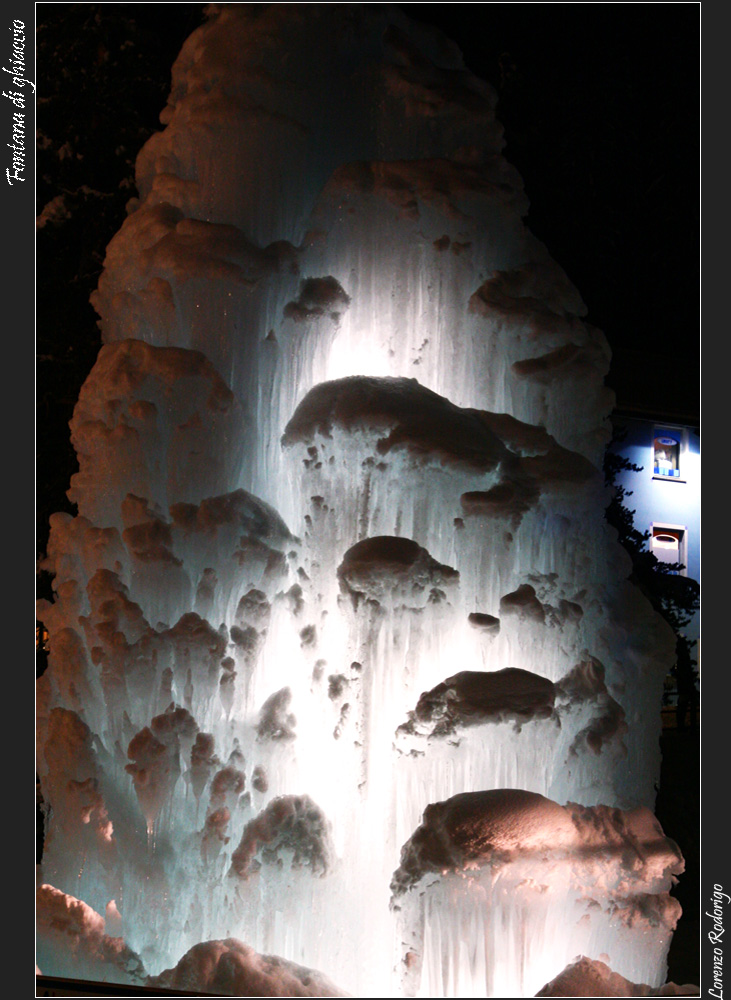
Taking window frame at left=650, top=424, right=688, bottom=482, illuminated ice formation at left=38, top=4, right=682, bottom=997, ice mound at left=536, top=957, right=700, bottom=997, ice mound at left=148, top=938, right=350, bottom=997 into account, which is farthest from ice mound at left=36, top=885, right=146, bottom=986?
window frame at left=650, top=424, right=688, bottom=482

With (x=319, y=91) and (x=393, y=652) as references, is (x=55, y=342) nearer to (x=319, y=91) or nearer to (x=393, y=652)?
(x=319, y=91)

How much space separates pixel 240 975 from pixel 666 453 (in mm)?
16407

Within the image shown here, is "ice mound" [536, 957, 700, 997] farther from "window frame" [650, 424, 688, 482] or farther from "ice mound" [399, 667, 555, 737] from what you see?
"window frame" [650, 424, 688, 482]

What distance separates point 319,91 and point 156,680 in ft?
12.5

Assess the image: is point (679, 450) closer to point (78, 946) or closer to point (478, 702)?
point (478, 702)

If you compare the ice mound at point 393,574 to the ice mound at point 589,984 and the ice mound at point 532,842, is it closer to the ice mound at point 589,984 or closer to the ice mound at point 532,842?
the ice mound at point 532,842

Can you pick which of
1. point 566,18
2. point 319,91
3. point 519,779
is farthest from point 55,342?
point 519,779

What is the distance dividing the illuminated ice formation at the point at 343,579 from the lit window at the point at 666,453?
44.8 ft

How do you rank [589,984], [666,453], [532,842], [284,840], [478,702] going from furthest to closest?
[666,453] < [284,840] < [478,702] < [532,842] < [589,984]

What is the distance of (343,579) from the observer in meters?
5.82

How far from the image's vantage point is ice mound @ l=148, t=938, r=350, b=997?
5.14 metres

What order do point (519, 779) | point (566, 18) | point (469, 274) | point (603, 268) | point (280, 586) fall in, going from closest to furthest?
1. point (519, 779)
2. point (280, 586)
3. point (469, 274)
4. point (566, 18)
5. point (603, 268)

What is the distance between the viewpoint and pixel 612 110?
10227mm
